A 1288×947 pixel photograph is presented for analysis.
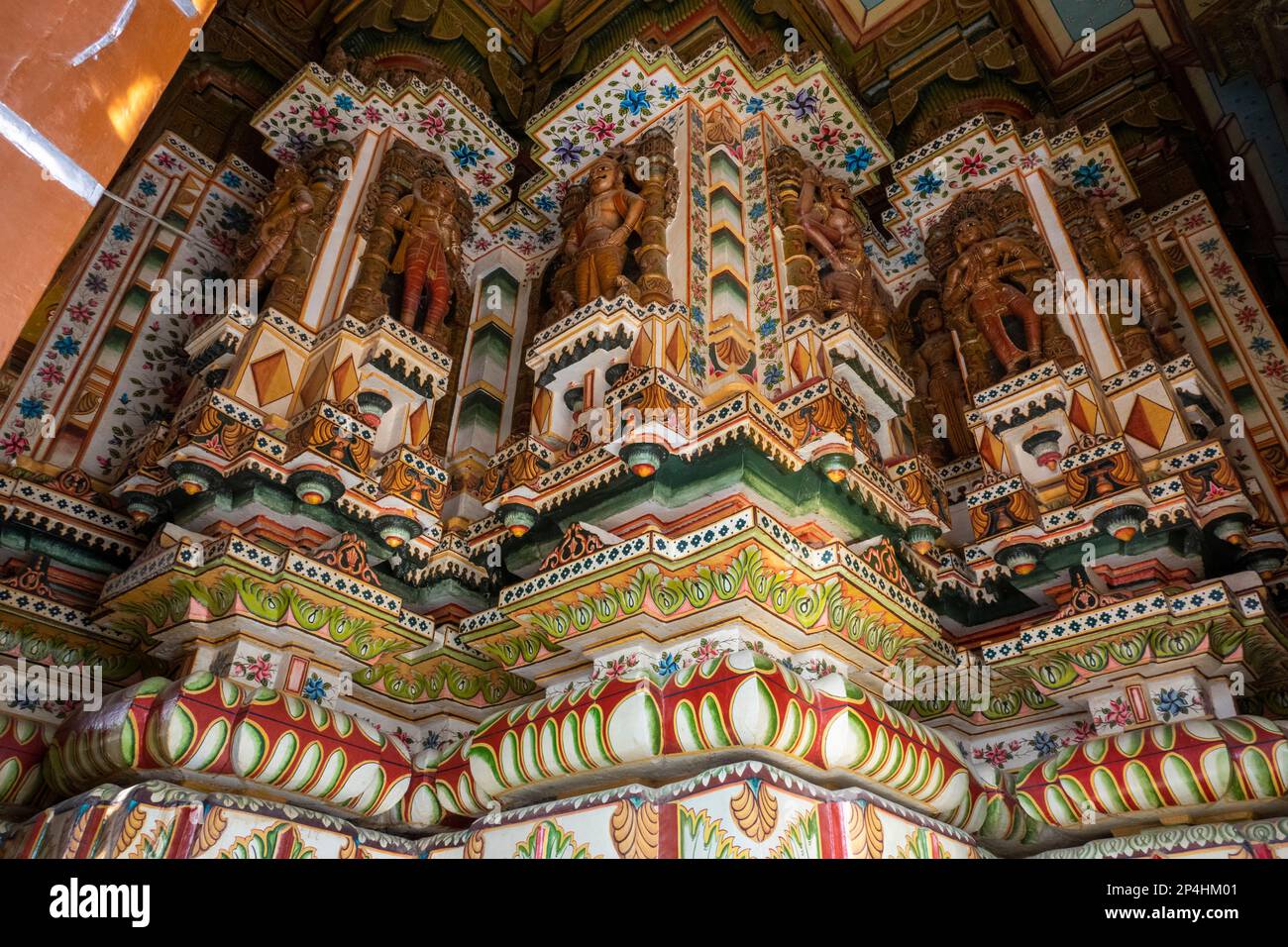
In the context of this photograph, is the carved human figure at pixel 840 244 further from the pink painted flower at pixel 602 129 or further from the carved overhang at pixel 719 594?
the carved overhang at pixel 719 594

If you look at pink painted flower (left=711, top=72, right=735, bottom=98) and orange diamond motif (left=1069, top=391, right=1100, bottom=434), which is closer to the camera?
orange diamond motif (left=1069, top=391, right=1100, bottom=434)

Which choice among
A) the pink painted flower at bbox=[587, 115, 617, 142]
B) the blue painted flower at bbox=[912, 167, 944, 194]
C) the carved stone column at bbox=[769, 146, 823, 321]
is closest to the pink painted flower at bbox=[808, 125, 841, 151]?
the carved stone column at bbox=[769, 146, 823, 321]

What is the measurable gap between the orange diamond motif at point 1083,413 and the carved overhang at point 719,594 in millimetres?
1258

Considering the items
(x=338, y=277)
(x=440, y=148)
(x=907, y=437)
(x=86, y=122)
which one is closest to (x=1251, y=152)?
(x=907, y=437)

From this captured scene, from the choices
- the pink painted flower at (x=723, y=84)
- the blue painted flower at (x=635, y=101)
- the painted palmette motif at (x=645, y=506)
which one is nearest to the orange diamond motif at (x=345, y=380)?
the painted palmette motif at (x=645, y=506)

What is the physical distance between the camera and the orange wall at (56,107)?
108 centimetres

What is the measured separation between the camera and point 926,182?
596 centimetres

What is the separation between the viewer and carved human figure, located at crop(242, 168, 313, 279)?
4.95 metres

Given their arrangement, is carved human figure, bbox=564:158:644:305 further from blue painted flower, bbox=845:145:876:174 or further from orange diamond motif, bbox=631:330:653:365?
blue painted flower, bbox=845:145:876:174

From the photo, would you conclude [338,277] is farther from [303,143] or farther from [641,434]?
[641,434]

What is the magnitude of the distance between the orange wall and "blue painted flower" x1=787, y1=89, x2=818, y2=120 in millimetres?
4915

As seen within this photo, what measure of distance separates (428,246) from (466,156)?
1013mm

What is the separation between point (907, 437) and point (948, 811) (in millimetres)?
2082

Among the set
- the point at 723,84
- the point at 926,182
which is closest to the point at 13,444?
the point at 723,84
